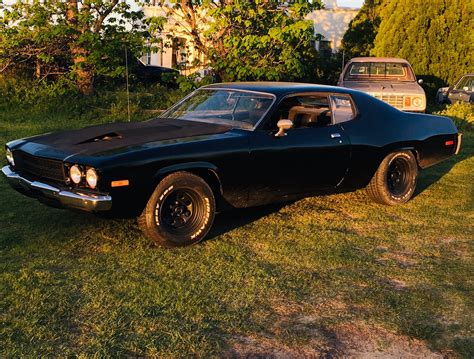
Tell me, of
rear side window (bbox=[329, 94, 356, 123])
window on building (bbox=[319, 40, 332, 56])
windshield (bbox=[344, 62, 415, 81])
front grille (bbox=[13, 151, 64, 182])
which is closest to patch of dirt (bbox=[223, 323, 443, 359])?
front grille (bbox=[13, 151, 64, 182])

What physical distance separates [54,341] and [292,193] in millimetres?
2856

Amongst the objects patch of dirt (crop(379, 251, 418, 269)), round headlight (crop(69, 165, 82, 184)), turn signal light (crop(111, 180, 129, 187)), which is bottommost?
patch of dirt (crop(379, 251, 418, 269))

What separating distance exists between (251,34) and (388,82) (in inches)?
132

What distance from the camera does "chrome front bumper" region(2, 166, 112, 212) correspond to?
4.13m

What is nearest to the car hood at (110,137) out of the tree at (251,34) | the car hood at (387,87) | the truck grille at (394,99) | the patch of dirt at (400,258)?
the patch of dirt at (400,258)

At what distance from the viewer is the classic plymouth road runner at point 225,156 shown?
4.31 meters

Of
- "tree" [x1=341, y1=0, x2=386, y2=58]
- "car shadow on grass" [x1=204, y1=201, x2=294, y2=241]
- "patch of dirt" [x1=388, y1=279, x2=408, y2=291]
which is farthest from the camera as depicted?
"tree" [x1=341, y1=0, x2=386, y2=58]

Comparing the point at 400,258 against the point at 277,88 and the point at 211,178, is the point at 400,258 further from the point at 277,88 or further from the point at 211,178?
the point at 277,88

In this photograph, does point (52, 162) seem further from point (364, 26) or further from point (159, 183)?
point (364, 26)

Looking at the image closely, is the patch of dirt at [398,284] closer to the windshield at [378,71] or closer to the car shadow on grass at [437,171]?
the car shadow on grass at [437,171]

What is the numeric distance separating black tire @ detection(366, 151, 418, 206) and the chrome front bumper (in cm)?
318

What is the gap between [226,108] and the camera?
5.52m

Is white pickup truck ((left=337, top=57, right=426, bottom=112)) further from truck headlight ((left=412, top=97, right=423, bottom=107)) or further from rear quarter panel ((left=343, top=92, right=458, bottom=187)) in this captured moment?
rear quarter panel ((left=343, top=92, right=458, bottom=187))

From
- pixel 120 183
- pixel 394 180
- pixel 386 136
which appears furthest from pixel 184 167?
pixel 394 180
